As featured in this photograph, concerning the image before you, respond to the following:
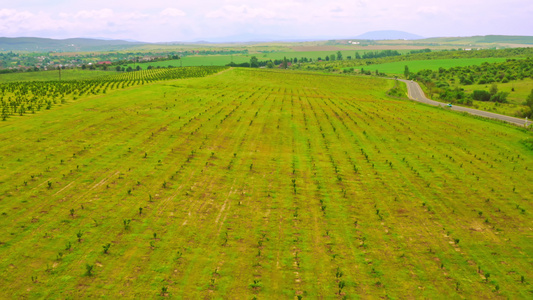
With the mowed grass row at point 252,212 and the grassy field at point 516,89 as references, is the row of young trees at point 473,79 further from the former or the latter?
the mowed grass row at point 252,212

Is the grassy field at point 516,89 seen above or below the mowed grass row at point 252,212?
above

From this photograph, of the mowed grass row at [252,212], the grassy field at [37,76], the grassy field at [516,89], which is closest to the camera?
the mowed grass row at [252,212]

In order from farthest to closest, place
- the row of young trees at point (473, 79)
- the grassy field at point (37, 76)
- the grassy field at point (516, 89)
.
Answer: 1. the grassy field at point (37, 76)
2. the grassy field at point (516, 89)
3. the row of young trees at point (473, 79)

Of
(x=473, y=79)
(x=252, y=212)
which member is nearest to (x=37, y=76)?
(x=252, y=212)

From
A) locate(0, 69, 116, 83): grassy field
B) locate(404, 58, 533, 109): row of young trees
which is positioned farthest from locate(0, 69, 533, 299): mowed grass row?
locate(0, 69, 116, 83): grassy field

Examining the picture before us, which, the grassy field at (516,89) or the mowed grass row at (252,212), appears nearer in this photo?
the mowed grass row at (252,212)

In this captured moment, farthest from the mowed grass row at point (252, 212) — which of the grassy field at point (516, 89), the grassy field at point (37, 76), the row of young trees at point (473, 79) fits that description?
the grassy field at point (37, 76)

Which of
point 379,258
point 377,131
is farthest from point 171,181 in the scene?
point 377,131

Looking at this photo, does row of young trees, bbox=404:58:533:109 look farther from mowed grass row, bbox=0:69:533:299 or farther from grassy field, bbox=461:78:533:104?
mowed grass row, bbox=0:69:533:299
